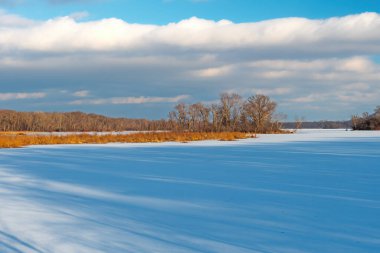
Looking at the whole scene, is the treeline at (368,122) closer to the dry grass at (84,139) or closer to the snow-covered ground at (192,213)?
the dry grass at (84,139)

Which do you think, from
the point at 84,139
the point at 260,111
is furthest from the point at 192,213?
the point at 260,111

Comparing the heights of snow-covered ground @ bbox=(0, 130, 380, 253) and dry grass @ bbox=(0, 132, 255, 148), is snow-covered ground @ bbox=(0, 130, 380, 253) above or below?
below

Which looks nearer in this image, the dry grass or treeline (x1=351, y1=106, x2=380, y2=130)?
the dry grass

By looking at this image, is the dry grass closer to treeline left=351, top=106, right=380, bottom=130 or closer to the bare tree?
the bare tree

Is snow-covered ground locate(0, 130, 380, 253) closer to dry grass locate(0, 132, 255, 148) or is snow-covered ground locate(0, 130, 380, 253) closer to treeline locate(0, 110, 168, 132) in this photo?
dry grass locate(0, 132, 255, 148)

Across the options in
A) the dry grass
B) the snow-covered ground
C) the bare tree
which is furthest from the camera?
the bare tree

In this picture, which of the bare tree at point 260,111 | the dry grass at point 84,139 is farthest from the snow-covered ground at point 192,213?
the bare tree at point 260,111

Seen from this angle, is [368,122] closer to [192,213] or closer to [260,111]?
[260,111]

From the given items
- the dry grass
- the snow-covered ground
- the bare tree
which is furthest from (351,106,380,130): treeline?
the snow-covered ground

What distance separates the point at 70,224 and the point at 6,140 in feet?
68.5

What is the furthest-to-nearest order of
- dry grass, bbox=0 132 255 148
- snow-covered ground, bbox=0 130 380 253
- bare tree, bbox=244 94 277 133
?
bare tree, bbox=244 94 277 133 < dry grass, bbox=0 132 255 148 < snow-covered ground, bbox=0 130 380 253

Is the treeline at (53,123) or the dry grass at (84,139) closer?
the dry grass at (84,139)

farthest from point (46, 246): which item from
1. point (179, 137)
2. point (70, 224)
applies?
point (179, 137)

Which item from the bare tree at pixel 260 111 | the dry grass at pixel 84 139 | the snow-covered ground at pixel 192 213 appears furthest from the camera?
the bare tree at pixel 260 111
